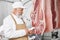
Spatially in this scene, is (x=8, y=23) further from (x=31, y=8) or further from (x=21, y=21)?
(x=31, y=8)

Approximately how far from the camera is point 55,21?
47.9 inches

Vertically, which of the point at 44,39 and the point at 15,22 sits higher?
the point at 15,22

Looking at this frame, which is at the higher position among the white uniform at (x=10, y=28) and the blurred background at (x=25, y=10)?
the blurred background at (x=25, y=10)

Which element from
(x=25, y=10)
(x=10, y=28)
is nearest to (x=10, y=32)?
(x=10, y=28)

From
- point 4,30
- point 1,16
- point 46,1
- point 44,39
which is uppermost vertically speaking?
point 46,1

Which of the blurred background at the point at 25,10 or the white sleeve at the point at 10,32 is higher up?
the blurred background at the point at 25,10

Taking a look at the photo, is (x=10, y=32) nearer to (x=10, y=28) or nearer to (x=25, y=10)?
(x=10, y=28)

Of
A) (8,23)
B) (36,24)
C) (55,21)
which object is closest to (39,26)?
(36,24)

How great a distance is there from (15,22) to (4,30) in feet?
0.33

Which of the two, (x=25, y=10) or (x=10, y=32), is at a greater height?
(x=25, y=10)

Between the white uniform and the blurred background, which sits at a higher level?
the blurred background

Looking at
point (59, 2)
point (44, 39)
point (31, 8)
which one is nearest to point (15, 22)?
point (31, 8)

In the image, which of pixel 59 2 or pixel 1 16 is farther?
pixel 59 2

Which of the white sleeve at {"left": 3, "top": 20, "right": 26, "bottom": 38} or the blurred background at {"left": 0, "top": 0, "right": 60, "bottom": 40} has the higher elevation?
the blurred background at {"left": 0, "top": 0, "right": 60, "bottom": 40}
